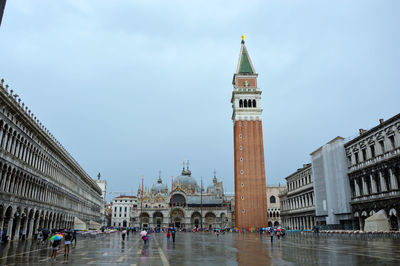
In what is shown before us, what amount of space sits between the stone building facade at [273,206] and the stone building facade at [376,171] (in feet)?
163

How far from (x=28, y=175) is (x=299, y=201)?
48289mm

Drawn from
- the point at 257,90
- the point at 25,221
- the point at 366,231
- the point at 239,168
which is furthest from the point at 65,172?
the point at 257,90

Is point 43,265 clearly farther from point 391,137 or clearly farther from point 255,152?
point 255,152

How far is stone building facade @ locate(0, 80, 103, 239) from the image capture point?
27.0 metres

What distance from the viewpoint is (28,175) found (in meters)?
32.9

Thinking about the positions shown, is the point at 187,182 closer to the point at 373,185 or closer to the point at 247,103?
the point at 247,103

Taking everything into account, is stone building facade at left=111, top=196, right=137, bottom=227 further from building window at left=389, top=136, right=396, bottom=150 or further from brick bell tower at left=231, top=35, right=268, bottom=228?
building window at left=389, top=136, right=396, bottom=150

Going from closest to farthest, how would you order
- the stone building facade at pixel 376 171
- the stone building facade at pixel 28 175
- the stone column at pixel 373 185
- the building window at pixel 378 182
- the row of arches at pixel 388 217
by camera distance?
the stone building facade at pixel 28 175
the stone building facade at pixel 376 171
the row of arches at pixel 388 217
the building window at pixel 378 182
the stone column at pixel 373 185

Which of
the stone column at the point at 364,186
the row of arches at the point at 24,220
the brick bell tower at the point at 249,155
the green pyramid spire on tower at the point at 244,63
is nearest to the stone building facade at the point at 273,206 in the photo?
the brick bell tower at the point at 249,155

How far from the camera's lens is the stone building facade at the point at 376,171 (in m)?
32.4

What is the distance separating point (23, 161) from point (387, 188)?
1503 inches

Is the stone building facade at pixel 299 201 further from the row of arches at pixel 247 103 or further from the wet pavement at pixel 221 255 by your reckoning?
the wet pavement at pixel 221 255

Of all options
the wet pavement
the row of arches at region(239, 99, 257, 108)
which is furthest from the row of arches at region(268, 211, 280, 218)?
the wet pavement

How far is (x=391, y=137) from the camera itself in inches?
1320
